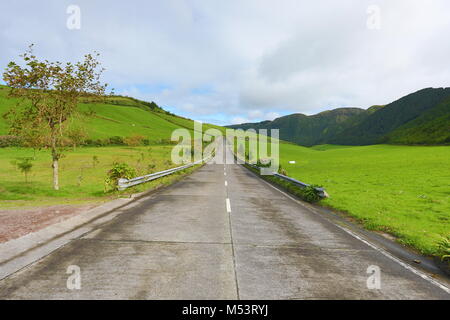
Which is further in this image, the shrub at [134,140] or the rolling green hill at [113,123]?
the rolling green hill at [113,123]

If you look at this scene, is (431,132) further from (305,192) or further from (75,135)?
(75,135)

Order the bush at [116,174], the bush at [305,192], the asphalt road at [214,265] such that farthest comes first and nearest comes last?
the bush at [116,174], the bush at [305,192], the asphalt road at [214,265]

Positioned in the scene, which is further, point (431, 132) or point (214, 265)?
point (431, 132)

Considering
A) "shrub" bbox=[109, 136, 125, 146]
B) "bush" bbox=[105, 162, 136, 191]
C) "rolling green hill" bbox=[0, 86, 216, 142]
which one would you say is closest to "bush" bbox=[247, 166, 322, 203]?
"bush" bbox=[105, 162, 136, 191]

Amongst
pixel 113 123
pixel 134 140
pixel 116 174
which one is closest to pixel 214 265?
pixel 116 174

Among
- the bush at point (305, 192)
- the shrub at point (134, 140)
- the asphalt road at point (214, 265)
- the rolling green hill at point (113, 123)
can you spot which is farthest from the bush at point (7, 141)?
the asphalt road at point (214, 265)

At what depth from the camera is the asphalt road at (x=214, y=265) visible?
3928 millimetres

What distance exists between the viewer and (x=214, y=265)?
489cm

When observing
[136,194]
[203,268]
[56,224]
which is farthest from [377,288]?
[136,194]

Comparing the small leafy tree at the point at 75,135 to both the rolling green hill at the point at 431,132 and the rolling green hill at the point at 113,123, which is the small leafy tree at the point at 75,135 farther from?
the rolling green hill at the point at 431,132

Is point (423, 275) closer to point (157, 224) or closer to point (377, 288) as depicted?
point (377, 288)

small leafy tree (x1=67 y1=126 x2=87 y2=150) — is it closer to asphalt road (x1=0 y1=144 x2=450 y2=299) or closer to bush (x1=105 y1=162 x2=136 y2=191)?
bush (x1=105 y1=162 x2=136 y2=191)

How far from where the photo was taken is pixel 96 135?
210 ft
